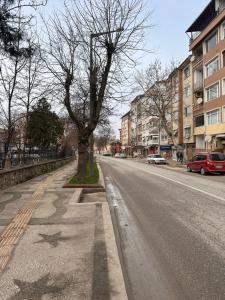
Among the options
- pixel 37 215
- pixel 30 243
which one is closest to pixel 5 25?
pixel 37 215

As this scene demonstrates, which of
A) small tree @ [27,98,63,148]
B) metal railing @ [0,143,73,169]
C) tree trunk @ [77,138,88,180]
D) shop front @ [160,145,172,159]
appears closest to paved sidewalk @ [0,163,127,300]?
metal railing @ [0,143,73,169]

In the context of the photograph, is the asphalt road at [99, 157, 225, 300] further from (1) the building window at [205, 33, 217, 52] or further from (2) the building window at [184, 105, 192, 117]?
(2) the building window at [184, 105, 192, 117]

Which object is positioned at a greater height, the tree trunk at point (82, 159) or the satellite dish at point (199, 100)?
the satellite dish at point (199, 100)

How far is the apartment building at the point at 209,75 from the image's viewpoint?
143ft

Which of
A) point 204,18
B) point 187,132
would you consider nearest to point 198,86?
point 204,18

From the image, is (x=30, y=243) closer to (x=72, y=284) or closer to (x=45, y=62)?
(x=72, y=284)

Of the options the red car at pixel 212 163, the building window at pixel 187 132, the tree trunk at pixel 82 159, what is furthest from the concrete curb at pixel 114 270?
the building window at pixel 187 132

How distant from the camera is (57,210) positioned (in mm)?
10781

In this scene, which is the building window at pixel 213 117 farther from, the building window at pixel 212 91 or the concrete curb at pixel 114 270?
the concrete curb at pixel 114 270

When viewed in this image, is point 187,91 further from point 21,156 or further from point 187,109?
point 21,156

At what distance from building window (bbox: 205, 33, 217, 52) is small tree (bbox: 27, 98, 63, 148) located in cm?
2051

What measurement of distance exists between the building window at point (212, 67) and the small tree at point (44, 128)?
19506 millimetres

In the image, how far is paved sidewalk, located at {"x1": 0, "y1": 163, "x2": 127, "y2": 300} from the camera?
4.78 m

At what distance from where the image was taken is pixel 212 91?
47156mm
